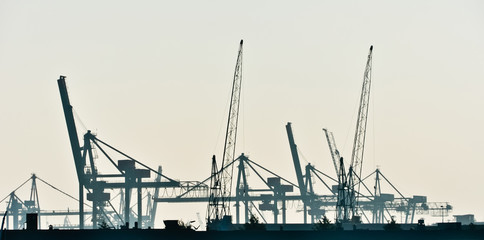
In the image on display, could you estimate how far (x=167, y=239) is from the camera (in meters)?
130

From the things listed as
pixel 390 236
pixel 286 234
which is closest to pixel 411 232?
pixel 390 236

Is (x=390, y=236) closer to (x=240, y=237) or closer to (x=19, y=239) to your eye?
(x=240, y=237)

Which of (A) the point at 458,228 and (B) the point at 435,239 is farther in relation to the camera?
(A) the point at 458,228

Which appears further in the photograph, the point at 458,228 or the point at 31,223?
the point at 458,228

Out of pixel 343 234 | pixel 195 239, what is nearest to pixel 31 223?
pixel 195 239

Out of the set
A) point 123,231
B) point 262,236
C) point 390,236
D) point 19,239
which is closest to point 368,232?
point 390,236

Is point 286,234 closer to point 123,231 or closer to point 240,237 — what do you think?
point 240,237

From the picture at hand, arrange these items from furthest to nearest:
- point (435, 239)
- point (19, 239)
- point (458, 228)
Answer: point (458, 228) → point (435, 239) → point (19, 239)

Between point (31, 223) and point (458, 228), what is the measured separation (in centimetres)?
4045

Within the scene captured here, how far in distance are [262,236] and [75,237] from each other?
15950 mm

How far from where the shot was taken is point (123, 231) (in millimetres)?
131250

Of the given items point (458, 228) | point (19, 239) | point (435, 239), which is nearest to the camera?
point (19, 239)

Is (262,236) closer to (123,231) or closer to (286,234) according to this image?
(286,234)

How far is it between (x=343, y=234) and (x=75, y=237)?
24.1 meters
